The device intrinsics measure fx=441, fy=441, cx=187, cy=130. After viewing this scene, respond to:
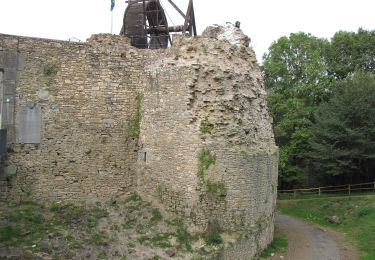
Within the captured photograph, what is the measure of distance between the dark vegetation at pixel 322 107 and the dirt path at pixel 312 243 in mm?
A: 5588

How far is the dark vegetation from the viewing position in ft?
76.7

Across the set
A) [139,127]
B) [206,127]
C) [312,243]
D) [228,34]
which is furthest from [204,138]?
[312,243]

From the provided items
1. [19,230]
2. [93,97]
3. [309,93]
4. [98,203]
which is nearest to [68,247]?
[19,230]

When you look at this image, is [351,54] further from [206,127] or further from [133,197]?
[133,197]

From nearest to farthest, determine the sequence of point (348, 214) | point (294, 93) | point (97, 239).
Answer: point (97, 239) < point (348, 214) < point (294, 93)

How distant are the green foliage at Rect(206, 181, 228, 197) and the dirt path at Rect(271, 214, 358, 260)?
3327 mm

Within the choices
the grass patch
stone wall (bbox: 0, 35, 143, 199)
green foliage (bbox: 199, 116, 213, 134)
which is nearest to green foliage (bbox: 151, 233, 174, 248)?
stone wall (bbox: 0, 35, 143, 199)

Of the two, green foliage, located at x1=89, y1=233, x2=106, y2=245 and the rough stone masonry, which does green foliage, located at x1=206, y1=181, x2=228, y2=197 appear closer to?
the rough stone masonry

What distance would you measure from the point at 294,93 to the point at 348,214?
1053 cm

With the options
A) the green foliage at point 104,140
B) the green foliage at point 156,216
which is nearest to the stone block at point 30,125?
the green foliage at point 104,140

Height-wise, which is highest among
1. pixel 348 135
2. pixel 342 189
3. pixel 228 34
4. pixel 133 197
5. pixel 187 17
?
pixel 187 17

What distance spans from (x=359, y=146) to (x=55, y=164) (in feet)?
53.9

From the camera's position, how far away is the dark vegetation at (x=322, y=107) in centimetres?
2338

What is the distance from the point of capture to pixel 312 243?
16.1 metres
